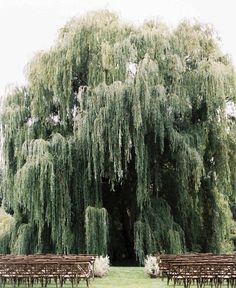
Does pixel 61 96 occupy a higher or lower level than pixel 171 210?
higher

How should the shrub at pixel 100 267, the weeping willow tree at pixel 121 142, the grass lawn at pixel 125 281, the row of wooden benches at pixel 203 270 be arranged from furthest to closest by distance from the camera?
the weeping willow tree at pixel 121 142 → the shrub at pixel 100 267 → the grass lawn at pixel 125 281 → the row of wooden benches at pixel 203 270

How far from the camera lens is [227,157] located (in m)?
24.9

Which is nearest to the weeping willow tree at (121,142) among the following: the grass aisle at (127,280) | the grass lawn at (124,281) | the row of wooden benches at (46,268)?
Result: the grass aisle at (127,280)

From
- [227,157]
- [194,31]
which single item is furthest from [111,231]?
[194,31]

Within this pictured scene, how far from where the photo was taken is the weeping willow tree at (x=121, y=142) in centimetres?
2309

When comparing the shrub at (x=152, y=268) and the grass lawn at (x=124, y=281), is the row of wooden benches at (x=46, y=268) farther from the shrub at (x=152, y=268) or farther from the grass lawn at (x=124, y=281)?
the shrub at (x=152, y=268)

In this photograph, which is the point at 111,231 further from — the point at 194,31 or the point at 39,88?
the point at 194,31

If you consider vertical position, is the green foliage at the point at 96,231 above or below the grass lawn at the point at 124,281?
above

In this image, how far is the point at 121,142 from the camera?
2359 cm

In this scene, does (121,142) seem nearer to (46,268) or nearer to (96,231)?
(96,231)

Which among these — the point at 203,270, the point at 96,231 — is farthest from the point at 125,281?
the point at 96,231

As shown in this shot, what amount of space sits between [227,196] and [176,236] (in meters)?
4.42

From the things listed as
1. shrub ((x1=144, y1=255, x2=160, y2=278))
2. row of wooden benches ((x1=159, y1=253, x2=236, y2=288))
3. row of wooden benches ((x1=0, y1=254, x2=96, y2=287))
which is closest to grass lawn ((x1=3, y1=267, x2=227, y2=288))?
shrub ((x1=144, y1=255, x2=160, y2=278))

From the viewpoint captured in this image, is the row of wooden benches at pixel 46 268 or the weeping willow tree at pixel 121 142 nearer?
the row of wooden benches at pixel 46 268
